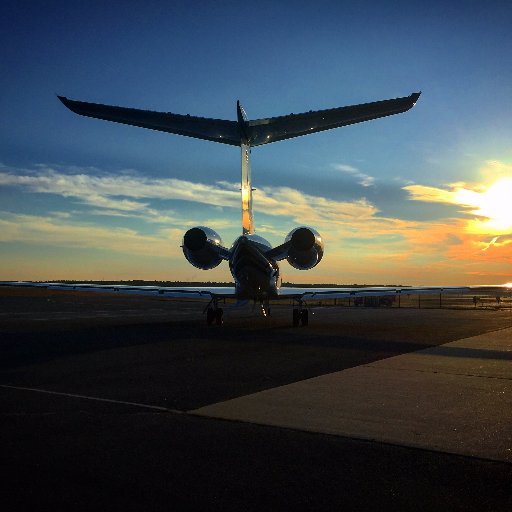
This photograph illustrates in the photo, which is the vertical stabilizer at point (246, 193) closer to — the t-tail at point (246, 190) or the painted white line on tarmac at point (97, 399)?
the t-tail at point (246, 190)

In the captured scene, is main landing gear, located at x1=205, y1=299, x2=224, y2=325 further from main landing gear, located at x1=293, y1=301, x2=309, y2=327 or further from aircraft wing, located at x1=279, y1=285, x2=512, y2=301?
main landing gear, located at x1=293, y1=301, x2=309, y2=327

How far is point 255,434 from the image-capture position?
4969 millimetres

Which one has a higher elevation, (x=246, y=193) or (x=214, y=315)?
(x=246, y=193)

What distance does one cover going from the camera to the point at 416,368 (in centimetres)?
923

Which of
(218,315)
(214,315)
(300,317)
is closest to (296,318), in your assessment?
(300,317)

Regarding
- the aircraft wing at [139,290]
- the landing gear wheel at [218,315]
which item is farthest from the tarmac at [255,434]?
the landing gear wheel at [218,315]

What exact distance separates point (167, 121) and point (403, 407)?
42.5 ft

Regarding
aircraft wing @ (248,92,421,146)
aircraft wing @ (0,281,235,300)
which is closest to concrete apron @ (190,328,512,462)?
aircraft wing @ (248,92,421,146)

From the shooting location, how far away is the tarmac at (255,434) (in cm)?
355

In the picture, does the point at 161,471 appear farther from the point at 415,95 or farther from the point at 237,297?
the point at 237,297

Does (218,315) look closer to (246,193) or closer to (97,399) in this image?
(246,193)

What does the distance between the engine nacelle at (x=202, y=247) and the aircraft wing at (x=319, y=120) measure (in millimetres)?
3873

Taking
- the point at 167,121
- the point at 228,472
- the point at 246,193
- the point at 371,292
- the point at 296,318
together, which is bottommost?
the point at 228,472

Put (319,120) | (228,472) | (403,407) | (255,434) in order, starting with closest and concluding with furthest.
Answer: (228,472) < (255,434) < (403,407) < (319,120)
